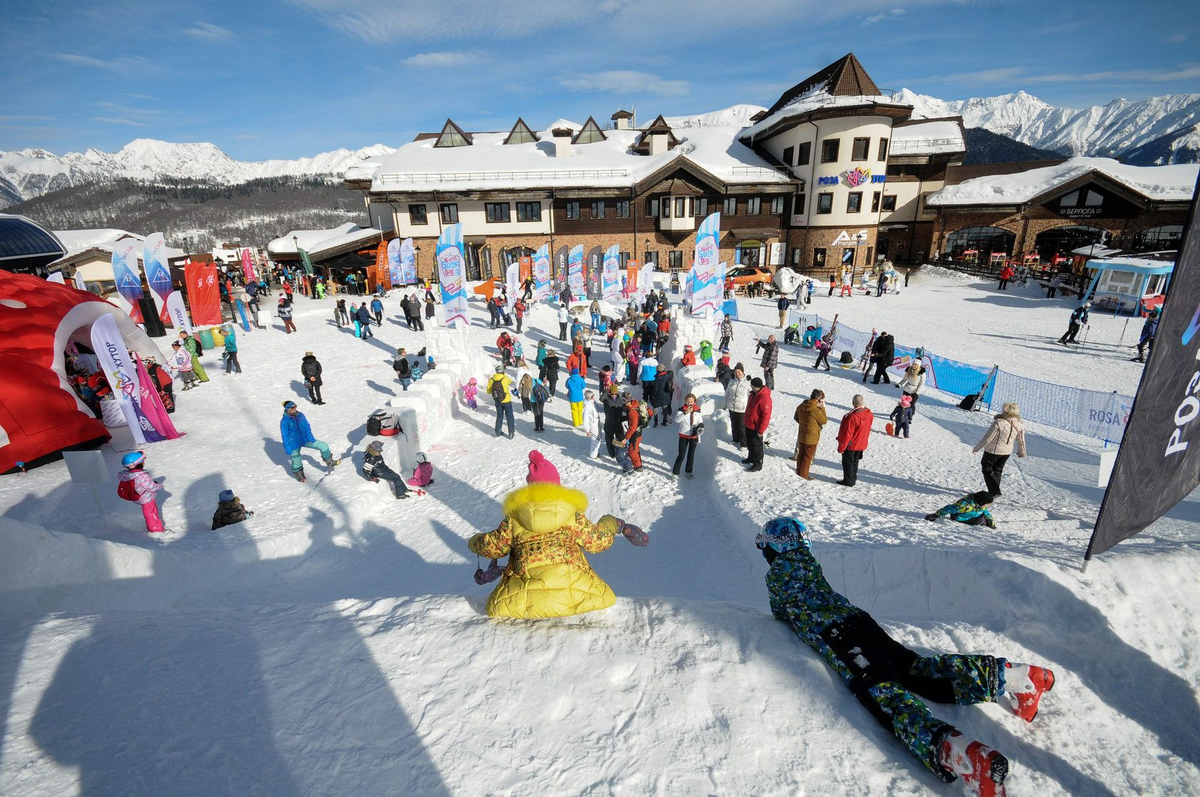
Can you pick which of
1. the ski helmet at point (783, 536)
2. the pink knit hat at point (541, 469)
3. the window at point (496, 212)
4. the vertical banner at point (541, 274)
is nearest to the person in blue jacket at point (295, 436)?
the pink knit hat at point (541, 469)

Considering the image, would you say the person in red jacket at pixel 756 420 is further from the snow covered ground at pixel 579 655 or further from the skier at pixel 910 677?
the skier at pixel 910 677

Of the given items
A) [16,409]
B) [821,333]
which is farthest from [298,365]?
[821,333]

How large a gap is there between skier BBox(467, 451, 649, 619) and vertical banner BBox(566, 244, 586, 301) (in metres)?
19.1

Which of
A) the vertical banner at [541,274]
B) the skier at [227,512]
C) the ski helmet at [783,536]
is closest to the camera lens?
the ski helmet at [783,536]

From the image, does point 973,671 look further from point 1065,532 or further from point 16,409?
point 16,409

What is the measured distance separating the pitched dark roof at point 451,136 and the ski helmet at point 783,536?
39804 millimetres

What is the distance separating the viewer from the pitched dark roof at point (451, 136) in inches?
1411

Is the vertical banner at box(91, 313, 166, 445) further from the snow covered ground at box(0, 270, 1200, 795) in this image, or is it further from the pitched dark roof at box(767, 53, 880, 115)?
the pitched dark roof at box(767, 53, 880, 115)

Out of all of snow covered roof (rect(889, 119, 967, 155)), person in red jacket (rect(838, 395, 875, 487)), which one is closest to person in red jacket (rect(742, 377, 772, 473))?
person in red jacket (rect(838, 395, 875, 487))

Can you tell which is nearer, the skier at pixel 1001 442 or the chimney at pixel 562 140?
the skier at pixel 1001 442

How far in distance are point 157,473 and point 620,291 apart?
19502 millimetres

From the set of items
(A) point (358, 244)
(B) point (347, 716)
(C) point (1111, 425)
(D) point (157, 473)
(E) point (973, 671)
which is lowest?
(D) point (157, 473)

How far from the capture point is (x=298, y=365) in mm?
15570

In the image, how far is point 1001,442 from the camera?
6383mm
